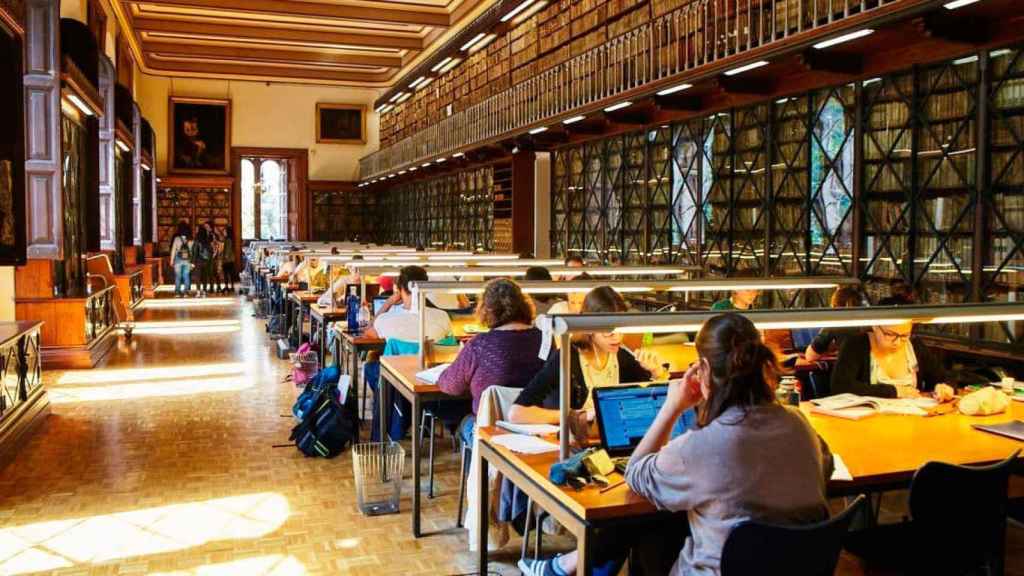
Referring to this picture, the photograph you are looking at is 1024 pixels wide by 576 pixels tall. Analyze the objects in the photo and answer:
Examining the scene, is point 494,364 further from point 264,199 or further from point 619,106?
point 264,199

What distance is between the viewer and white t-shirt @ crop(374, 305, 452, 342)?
5672mm

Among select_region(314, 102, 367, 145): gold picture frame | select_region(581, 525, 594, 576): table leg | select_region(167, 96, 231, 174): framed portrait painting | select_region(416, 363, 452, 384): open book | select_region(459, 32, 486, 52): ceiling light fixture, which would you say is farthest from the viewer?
select_region(314, 102, 367, 145): gold picture frame

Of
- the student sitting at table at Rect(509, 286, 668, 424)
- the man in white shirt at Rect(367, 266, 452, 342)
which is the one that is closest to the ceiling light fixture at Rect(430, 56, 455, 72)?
the man in white shirt at Rect(367, 266, 452, 342)

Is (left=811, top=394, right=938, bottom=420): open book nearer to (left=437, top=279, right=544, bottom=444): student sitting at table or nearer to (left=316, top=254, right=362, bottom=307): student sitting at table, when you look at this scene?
(left=437, top=279, right=544, bottom=444): student sitting at table

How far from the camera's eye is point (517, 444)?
309 cm

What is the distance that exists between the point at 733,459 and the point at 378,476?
3091mm

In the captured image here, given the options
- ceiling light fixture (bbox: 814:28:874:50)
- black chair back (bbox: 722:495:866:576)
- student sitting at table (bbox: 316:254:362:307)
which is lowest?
black chair back (bbox: 722:495:866:576)

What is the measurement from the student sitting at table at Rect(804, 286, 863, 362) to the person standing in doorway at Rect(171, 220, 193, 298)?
15543 millimetres

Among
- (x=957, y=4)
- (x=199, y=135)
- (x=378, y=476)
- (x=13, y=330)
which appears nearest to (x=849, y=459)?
(x=378, y=476)

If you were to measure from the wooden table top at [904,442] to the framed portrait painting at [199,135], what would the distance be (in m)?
23.0

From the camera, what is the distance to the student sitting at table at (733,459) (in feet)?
7.22

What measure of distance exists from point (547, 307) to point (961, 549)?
4144mm

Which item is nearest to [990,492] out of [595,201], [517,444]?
[517,444]

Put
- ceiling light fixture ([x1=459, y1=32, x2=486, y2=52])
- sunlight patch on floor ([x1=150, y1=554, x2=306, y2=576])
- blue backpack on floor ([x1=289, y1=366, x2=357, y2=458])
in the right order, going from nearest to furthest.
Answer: sunlight patch on floor ([x1=150, y1=554, x2=306, y2=576]), blue backpack on floor ([x1=289, y1=366, x2=357, y2=458]), ceiling light fixture ([x1=459, y1=32, x2=486, y2=52])
